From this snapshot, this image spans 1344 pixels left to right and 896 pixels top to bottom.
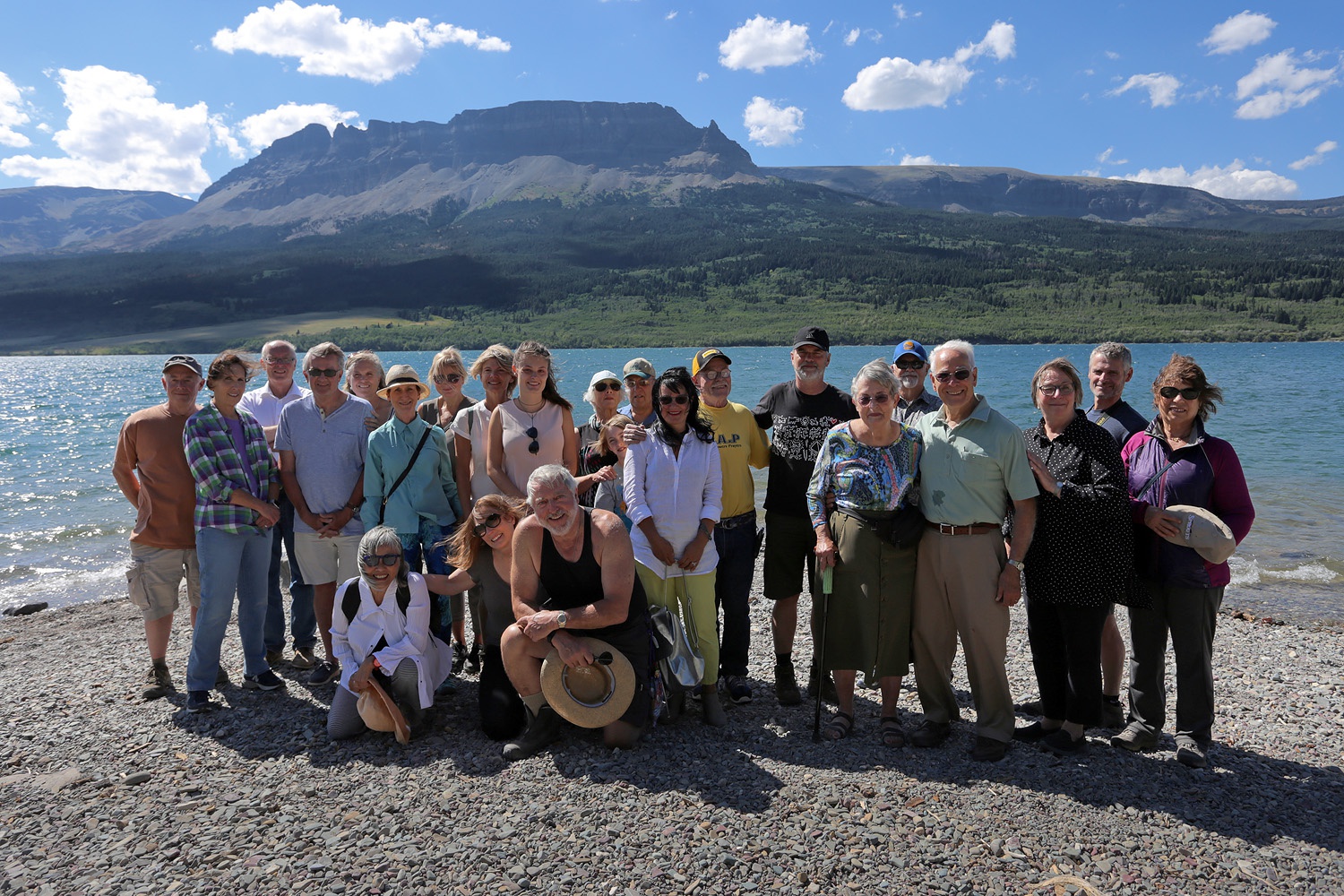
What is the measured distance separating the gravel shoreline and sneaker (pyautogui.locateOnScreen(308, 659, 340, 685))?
48 centimetres

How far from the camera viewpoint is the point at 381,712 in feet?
15.9

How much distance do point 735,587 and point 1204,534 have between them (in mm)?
2805

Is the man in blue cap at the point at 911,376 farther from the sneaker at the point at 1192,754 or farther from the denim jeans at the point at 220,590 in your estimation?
the denim jeans at the point at 220,590

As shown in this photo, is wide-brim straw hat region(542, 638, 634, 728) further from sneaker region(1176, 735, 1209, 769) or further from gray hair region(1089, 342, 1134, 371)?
gray hair region(1089, 342, 1134, 371)

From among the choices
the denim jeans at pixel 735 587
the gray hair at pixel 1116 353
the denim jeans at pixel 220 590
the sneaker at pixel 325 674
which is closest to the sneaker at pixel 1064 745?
the denim jeans at pixel 735 587

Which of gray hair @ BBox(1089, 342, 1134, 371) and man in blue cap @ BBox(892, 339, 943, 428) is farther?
man in blue cap @ BBox(892, 339, 943, 428)

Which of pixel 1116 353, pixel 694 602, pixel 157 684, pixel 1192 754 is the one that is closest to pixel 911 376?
pixel 1116 353

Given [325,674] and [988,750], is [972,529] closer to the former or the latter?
[988,750]

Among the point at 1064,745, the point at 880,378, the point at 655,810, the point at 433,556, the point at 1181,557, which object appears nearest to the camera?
the point at 655,810

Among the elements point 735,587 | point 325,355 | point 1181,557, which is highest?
point 325,355

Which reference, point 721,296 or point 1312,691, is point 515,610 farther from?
point 721,296

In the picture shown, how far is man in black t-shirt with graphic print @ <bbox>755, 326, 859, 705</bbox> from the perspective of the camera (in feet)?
17.5

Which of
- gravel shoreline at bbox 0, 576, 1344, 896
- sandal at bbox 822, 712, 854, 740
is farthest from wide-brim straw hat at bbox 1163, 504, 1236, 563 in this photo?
sandal at bbox 822, 712, 854, 740

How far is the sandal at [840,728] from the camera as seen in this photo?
4.83 m
